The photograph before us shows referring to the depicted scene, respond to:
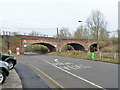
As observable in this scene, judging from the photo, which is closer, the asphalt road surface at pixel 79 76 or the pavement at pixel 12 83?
the pavement at pixel 12 83

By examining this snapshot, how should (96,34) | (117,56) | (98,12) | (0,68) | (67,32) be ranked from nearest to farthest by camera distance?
(0,68), (117,56), (96,34), (98,12), (67,32)

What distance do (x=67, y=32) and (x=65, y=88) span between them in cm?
6054

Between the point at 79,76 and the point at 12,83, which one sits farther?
the point at 79,76

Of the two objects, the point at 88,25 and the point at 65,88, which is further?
the point at 88,25

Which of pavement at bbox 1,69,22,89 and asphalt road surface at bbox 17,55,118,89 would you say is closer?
pavement at bbox 1,69,22,89

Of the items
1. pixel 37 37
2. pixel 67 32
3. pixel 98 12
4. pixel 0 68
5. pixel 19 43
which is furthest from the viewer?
pixel 67 32

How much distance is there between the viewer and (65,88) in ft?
16.7

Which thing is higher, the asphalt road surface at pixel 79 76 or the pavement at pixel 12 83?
the pavement at pixel 12 83

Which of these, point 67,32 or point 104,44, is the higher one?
point 67,32

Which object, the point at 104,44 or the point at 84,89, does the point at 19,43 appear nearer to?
the point at 104,44

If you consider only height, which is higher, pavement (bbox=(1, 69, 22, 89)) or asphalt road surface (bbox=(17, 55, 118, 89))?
pavement (bbox=(1, 69, 22, 89))

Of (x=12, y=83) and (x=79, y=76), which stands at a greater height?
(x=12, y=83)

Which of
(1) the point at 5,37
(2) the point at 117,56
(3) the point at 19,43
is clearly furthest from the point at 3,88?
(1) the point at 5,37

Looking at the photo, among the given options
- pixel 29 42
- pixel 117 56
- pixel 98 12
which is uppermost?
pixel 98 12
